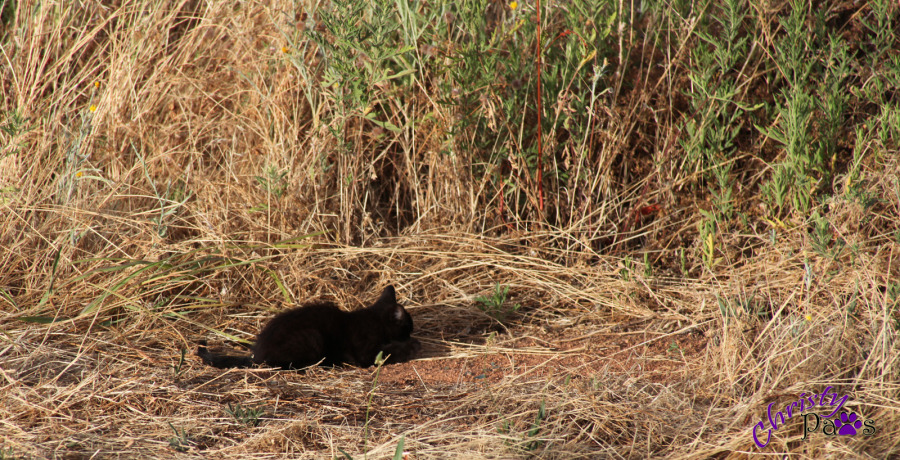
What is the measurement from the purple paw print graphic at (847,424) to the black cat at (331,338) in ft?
6.35

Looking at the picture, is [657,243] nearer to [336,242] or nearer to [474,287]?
[474,287]

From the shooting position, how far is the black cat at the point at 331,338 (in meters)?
3.46

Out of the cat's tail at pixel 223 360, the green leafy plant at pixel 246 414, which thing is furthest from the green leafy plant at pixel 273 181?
the green leafy plant at pixel 246 414

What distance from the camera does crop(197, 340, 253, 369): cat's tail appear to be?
134 inches

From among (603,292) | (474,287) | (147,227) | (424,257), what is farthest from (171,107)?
(603,292)

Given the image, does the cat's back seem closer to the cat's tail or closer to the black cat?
the black cat

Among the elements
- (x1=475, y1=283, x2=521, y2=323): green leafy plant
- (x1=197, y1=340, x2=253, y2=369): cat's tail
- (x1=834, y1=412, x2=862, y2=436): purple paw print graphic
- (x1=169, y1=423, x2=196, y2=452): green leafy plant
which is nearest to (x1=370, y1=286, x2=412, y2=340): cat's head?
(x1=475, y1=283, x2=521, y2=323): green leafy plant

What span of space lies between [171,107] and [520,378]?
312cm

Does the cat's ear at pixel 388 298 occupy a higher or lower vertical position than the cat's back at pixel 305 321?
lower

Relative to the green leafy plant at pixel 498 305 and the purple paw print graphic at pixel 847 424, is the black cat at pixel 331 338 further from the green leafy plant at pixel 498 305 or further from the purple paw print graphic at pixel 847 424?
the purple paw print graphic at pixel 847 424

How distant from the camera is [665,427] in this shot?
2836mm

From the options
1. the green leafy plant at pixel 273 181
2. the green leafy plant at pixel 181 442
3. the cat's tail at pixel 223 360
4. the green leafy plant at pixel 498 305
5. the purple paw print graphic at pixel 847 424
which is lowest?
the green leafy plant at pixel 498 305

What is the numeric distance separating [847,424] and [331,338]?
7.34ft

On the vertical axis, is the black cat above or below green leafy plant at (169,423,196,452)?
below
